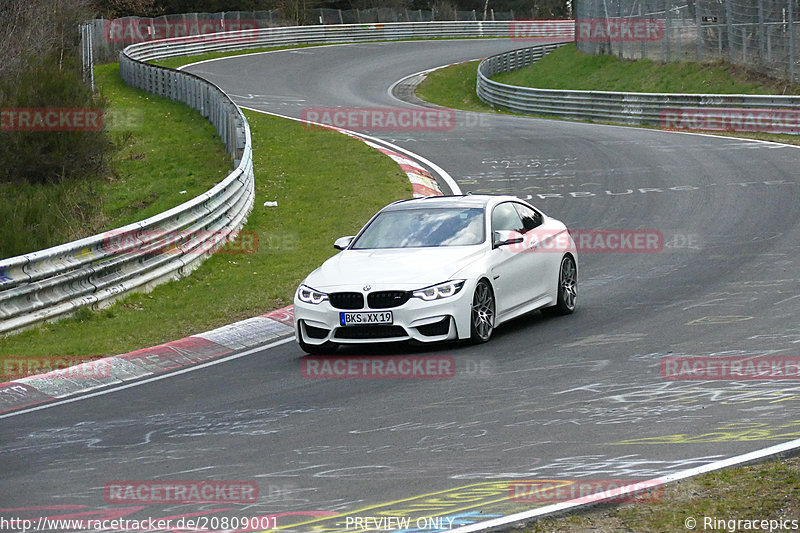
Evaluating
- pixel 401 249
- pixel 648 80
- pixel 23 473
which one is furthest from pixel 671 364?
pixel 648 80

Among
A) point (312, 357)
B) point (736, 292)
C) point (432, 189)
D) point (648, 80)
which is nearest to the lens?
point (312, 357)

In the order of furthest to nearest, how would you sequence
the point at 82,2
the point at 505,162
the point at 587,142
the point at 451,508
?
1. the point at 82,2
2. the point at 587,142
3. the point at 505,162
4. the point at 451,508

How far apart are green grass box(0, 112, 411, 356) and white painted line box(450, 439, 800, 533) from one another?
23.5 feet

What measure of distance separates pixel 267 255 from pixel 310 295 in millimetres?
6227

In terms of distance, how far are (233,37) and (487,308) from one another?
52374 millimetres

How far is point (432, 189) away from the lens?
22500mm

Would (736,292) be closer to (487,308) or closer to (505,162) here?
(487,308)

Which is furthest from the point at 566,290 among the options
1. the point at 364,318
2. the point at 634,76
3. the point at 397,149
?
the point at 634,76

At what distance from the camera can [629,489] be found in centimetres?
609

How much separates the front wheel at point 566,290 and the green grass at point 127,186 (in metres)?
9.84

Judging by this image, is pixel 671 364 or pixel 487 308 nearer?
pixel 671 364

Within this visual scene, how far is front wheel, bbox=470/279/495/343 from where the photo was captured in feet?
37.2
